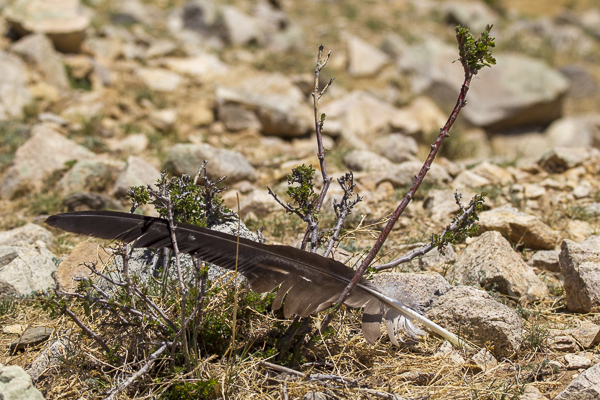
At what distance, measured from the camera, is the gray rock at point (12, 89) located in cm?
582

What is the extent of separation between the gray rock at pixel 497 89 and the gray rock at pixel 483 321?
659 cm

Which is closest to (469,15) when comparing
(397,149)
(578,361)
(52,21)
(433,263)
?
(397,149)

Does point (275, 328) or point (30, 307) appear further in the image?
point (30, 307)

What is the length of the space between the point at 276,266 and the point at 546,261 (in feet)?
6.34

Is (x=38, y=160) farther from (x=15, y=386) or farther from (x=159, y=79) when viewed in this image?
(x=15, y=386)

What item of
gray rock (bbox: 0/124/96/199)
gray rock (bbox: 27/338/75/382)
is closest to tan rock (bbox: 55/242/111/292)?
gray rock (bbox: 27/338/75/382)

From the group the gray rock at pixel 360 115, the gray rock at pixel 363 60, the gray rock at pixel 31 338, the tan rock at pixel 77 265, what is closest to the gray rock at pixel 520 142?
the gray rock at pixel 360 115

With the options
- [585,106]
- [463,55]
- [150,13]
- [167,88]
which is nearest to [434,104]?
[585,106]

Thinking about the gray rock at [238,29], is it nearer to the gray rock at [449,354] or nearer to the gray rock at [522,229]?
the gray rock at [522,229]

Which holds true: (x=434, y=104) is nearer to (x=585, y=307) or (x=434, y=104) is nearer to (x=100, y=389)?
(x=585, y=307)

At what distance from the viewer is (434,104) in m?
8.55

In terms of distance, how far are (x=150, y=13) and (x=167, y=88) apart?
330 centimetres

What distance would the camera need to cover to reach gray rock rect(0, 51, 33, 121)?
5.82 m

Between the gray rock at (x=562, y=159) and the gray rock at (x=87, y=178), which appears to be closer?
the gray rock at (x=87, y=178)
